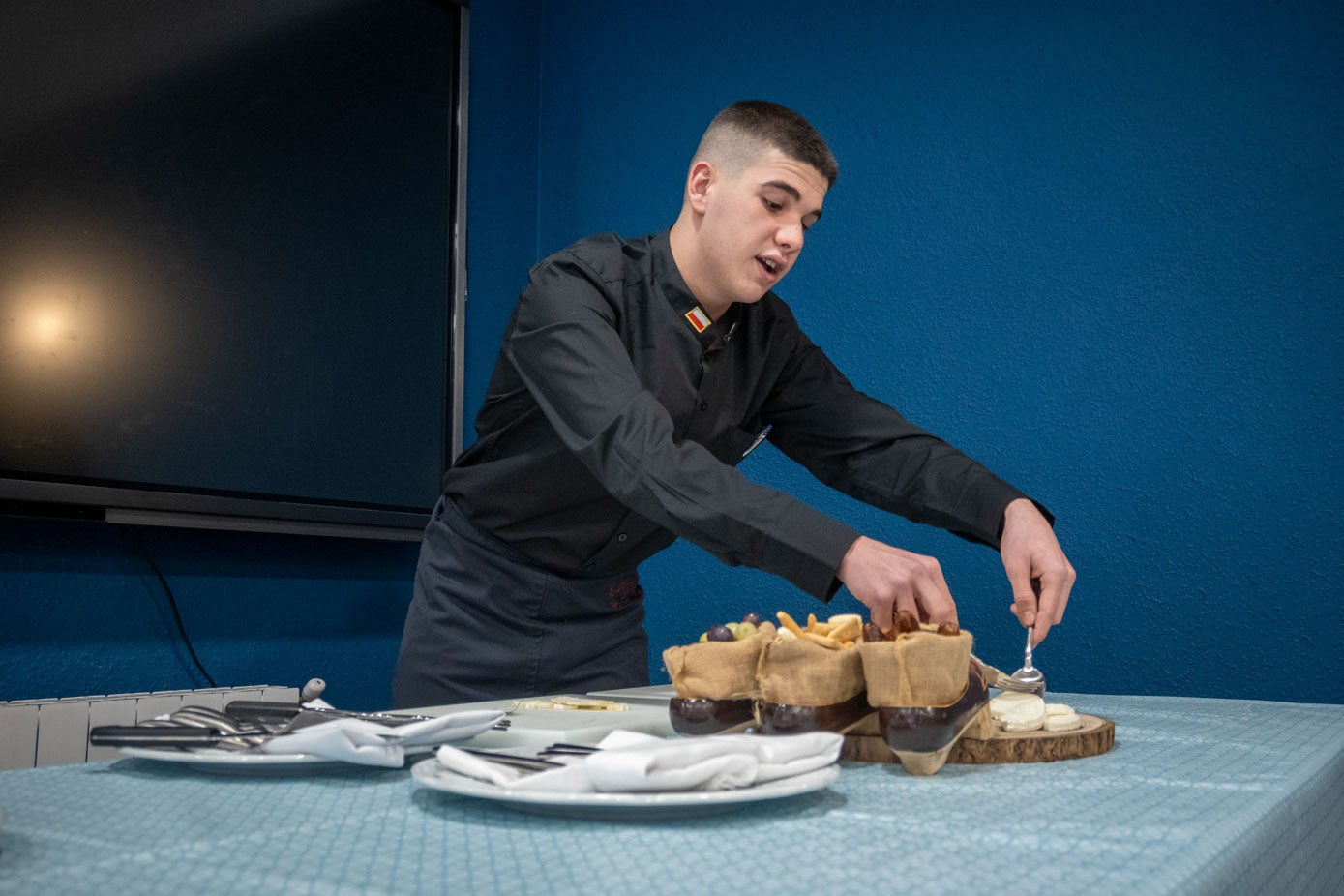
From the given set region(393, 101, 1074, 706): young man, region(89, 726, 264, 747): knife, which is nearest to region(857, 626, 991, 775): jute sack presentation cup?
region(89, 726, 264, 747): knife

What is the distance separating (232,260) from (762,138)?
1.17 metres

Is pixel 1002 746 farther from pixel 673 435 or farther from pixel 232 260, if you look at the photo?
pixel 232 260

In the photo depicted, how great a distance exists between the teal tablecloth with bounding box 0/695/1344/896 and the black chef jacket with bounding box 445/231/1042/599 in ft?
1.37

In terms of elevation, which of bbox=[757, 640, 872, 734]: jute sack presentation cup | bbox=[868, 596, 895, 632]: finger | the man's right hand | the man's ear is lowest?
bbox=[757, 640, 872, 734]: jute sack presentation cup

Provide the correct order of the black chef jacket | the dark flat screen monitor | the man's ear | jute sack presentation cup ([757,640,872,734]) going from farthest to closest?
the dark flat screen monitor, the man's ear, the black chef jacket, jute sack presentation cup ([757,640,872,734])

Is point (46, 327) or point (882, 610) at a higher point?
point (46, 327)

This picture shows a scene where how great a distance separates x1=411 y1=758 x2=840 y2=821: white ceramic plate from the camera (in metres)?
0.52

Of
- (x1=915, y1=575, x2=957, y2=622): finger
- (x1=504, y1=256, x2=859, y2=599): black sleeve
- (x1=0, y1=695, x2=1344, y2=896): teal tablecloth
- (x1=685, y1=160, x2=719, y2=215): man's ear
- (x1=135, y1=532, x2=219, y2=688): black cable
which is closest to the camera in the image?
(x1=0, y1=695, x2=1344, y2=896): teal tablecloth

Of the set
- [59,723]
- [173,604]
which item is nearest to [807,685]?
[59,723]

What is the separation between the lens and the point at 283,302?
7.25 ft

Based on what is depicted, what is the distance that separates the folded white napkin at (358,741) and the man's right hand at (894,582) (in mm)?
382

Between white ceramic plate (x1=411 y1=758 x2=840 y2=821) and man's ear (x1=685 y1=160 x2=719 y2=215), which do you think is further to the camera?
man's ear (x1=685 y1=160 x2=719 y2=215)

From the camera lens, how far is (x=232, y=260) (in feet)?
6.98

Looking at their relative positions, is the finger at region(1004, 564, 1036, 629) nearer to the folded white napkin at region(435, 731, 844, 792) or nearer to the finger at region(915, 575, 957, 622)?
the finger at region(915, 575, 957, 622)
